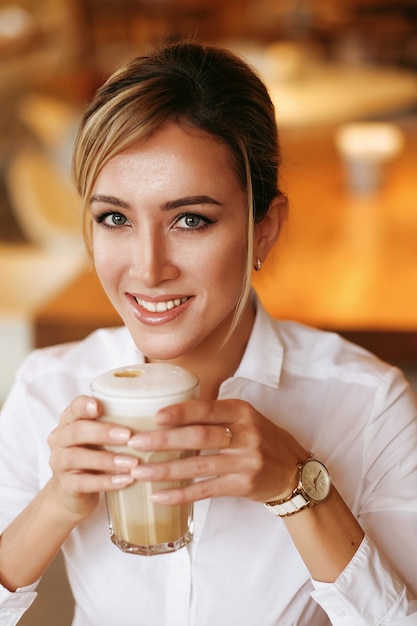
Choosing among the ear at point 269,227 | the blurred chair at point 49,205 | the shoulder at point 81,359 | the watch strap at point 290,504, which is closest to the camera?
the watch strap at point 290,504

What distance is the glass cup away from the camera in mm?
1047

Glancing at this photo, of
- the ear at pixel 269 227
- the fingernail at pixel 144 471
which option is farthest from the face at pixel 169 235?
the fingernail at pixel 144 471

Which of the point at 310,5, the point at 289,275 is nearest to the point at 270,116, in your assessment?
the point at 289,275

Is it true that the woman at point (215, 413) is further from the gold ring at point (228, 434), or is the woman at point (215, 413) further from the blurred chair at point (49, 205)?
the blurred chair at point (49, 205)

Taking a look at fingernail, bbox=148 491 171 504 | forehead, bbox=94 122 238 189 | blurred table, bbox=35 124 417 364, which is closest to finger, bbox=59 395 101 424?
fingernail, bbox=148 491 171 504

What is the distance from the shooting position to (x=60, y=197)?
165 inches

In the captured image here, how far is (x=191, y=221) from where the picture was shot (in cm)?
133

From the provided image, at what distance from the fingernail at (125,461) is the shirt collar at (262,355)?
19.9 inches

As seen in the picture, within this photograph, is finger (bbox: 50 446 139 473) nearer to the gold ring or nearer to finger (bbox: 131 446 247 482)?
finger (bbox: 131 446 247 482)

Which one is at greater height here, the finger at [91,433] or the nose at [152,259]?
the nose at [152,259]

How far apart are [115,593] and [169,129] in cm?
76

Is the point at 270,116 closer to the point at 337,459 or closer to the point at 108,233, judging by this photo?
the point at 108,233

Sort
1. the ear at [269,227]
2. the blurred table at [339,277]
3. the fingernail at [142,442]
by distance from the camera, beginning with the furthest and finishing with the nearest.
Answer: the blurred table at [339,277]
the ear at [269,227]
the fingernail at [142,442]

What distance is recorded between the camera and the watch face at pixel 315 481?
1.22 metres
